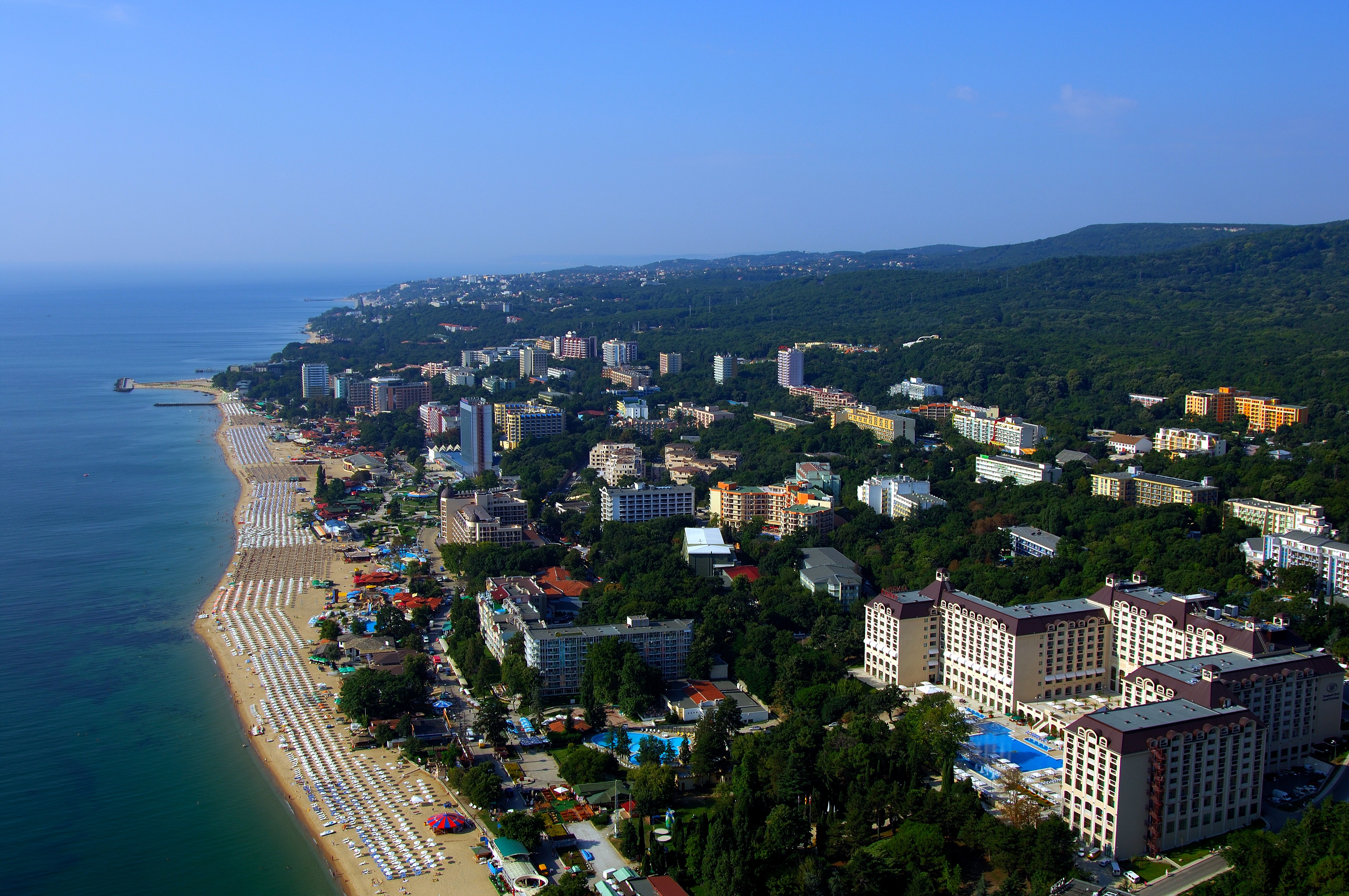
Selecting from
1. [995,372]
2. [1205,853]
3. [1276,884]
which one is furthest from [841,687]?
[995,372]

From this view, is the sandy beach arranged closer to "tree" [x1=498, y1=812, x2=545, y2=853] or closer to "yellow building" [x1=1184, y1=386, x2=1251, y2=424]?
"tree" [x1=498, y1=812, x2=545, y2=853]

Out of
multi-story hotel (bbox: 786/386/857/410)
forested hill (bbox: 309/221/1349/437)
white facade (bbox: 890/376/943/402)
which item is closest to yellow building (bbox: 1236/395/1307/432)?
A: forested hill (bbox: 309/221/1349/437)

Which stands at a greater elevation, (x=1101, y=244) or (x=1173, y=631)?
(x=1101, y=244)

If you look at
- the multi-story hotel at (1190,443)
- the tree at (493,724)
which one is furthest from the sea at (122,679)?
the multi-story hotel at (1190,443)

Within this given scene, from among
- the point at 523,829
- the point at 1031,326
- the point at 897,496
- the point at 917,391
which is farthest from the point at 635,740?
the point at 1031,326

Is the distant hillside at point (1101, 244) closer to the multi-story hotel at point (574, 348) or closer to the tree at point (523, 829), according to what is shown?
the multi-story hotel at point (574, 348)

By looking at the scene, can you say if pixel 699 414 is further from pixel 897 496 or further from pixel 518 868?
pixel 518 868

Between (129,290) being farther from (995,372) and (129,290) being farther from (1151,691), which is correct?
(1151,691)
